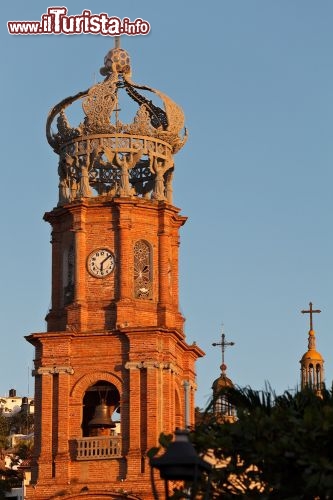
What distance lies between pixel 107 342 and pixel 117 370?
0.98m

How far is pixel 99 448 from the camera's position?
55.9 metres

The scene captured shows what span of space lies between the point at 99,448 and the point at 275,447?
26.0 meters

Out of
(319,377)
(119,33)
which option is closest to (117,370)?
(119,33)

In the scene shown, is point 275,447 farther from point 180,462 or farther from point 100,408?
point 100,408

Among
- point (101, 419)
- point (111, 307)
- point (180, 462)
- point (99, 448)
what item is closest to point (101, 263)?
point (111, 307)

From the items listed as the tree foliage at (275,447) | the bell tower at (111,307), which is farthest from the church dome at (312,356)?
the tree foliage at (275,447)

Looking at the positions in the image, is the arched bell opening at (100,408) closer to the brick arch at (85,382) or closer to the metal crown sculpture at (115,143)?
the brick arch at (85,382)

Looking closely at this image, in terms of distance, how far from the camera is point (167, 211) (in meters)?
58.5

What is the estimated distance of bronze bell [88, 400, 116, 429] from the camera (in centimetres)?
5575

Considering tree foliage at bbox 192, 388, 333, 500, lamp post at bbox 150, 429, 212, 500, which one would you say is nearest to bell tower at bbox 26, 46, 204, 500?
tree foliage at bbox 192, 388, 333, 500

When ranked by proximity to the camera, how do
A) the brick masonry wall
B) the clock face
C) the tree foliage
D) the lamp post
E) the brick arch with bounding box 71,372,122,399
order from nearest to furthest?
1. the lamp post
2. the tree foliage
3. the brick masonry wall
4. the brick arch with bounding box 71,372,122,399
5. the clock face

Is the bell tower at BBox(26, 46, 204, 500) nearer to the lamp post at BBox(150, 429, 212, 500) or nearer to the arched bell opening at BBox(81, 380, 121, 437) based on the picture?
the arched bell opening at BBox(81, 380, 121, 437)

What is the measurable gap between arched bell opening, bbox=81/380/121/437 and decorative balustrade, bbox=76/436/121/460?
0.49 meters

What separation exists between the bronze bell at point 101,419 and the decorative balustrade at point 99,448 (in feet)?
1.44
